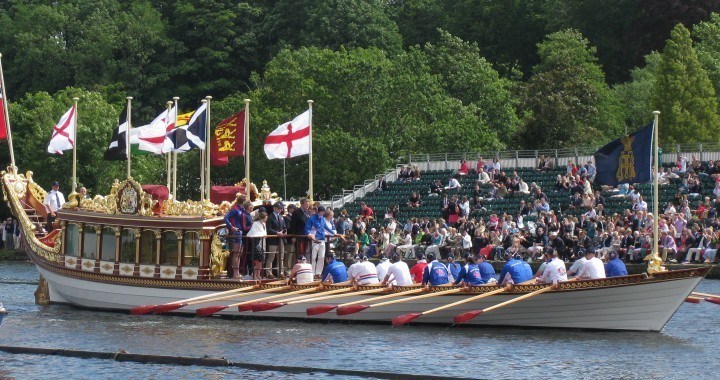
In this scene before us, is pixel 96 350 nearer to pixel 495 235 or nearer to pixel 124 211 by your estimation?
pixel 124 211

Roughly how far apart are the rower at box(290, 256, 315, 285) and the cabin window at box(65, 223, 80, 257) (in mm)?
7043

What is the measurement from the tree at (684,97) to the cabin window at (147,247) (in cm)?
4061

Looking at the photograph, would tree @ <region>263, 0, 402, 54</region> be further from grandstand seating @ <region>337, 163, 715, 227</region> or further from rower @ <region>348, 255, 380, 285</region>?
rower @ <region>348, 255, 380, 285</region>

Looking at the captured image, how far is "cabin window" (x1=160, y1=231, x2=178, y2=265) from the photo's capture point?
40844 millimetres

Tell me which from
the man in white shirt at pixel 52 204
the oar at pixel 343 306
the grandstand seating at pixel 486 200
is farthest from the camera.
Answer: the grandstand seating at pixel 486 200

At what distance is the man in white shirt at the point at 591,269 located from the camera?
119 feet

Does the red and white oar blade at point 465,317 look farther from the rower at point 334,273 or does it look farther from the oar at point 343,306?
the rower at point 334,273

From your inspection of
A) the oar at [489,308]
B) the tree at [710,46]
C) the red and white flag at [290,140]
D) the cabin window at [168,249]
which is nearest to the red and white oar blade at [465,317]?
the oar at [489,308]

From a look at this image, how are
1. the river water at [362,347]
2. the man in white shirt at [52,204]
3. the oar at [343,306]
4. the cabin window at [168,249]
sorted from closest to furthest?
the river water at [362,347] < the oar at [343,306] < the cabin window at [168,249] < the man in white shirt at [52,204]

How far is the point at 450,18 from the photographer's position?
110 m

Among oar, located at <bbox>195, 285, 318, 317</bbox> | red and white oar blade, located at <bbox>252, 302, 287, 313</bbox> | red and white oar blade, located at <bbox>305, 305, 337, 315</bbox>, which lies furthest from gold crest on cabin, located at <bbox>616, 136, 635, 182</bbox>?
red and white oar blade, located at <bbox>252, 302, 287, 313</bbox>

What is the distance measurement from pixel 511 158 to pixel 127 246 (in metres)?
28.3

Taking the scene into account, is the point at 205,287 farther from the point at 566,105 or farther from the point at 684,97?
the point at 566,105

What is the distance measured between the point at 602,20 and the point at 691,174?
4671cm
